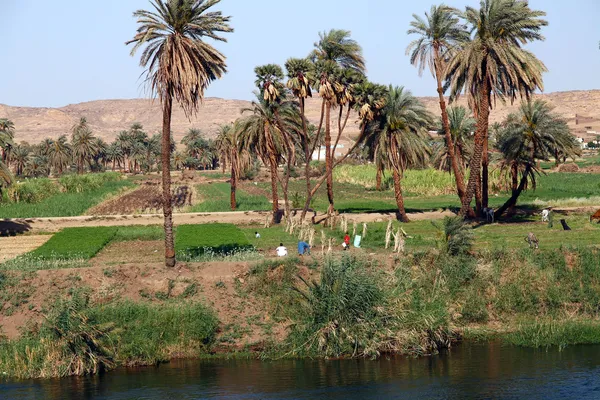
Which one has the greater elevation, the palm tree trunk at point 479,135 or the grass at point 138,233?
the palm tree trunk at point 479,135

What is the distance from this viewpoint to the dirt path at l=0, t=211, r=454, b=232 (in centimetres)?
5600

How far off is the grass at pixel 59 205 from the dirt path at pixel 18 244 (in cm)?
1245

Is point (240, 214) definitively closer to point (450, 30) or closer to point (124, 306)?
point (450, 30)

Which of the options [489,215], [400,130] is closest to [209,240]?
[400,130]

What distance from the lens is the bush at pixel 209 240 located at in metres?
41.7

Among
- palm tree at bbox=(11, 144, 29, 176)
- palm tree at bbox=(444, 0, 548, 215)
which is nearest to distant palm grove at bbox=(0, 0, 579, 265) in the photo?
palm tree at bbox=(444, 0, 548, 215)

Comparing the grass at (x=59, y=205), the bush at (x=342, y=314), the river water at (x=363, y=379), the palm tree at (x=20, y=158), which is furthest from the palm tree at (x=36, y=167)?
the river water at (x=363, y=379)

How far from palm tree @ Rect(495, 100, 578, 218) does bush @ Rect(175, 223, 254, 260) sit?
18229 millimetres

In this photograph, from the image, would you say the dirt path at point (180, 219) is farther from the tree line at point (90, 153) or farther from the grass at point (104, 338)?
the tree line at point (90, 153)

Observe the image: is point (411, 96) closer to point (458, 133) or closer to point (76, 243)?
point (458, 133)

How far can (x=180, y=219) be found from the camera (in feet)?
192

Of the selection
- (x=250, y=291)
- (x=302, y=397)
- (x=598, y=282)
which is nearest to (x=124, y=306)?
(x=250, y=291)

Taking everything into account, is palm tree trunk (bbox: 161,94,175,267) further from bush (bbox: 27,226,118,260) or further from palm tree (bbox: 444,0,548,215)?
palm tree (bbox: 444,0,548,215)

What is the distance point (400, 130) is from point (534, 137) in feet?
27.9
